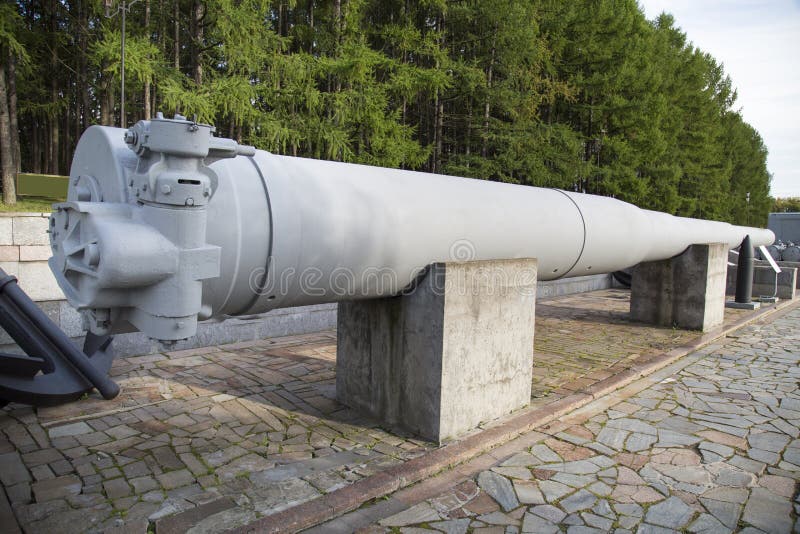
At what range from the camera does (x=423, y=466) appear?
125 inches

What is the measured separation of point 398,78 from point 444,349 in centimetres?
1330

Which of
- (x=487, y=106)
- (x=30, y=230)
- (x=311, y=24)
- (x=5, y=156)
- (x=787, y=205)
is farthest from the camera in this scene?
(x=787, y=205)

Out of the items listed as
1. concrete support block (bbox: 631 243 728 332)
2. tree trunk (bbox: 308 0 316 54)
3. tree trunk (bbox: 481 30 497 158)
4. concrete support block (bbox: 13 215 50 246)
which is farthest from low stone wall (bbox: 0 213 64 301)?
tree trunk (bbox: 481 30 497 158)

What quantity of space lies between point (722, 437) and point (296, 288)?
3.21 m

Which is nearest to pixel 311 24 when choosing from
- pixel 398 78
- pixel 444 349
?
pixel 398 78

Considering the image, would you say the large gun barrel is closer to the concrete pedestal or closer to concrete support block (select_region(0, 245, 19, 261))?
the concrete pedestal

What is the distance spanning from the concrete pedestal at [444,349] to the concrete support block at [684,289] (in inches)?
178

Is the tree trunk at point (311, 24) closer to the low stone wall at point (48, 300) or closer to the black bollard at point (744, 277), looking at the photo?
the low stone wall at point (48, 300)

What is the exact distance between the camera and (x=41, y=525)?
254 centimetres

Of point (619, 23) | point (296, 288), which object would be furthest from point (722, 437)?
point (619, 23)

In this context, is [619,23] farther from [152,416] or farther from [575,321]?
[152,416]

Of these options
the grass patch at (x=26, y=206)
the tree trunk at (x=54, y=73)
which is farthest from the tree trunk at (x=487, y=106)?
the tree trunk at (x=54, y=73)

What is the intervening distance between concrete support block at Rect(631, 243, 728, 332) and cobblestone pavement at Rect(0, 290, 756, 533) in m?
2.64

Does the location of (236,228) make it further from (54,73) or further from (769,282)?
(54,73)
